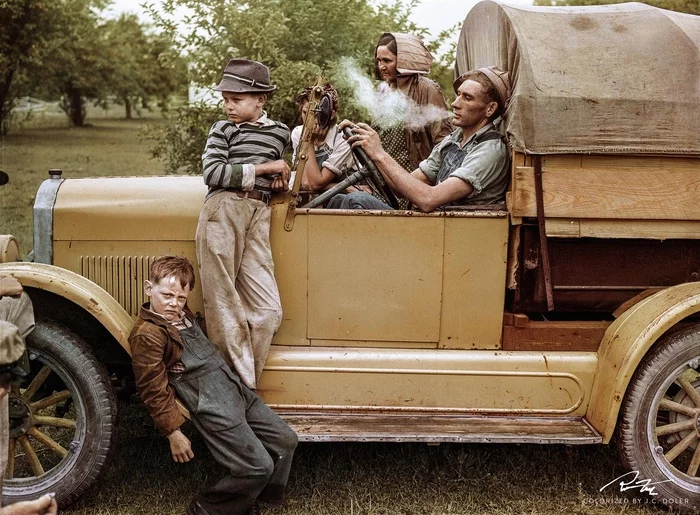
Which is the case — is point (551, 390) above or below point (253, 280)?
below

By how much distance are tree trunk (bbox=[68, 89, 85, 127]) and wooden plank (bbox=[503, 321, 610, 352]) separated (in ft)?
127

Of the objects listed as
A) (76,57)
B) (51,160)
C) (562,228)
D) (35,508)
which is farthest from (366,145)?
(76,57)

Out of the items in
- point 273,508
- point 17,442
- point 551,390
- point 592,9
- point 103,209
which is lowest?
point 273,508

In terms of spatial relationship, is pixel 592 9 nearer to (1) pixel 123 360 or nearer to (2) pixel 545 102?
(2) pixel 545 102

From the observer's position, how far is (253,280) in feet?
12.9

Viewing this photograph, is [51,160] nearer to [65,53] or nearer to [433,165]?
[65,53]

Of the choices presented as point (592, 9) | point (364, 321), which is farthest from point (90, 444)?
point (592, 9)

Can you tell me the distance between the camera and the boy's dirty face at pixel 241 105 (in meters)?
3.96

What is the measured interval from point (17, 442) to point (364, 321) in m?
1.77

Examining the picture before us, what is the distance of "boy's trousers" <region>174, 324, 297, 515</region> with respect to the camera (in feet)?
12.0

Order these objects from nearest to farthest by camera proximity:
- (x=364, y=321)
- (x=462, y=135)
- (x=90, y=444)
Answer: (x=90, y=444)
(x=364, y=321)
(x=462, y=135)

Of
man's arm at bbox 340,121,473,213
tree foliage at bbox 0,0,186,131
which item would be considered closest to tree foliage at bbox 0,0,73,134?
tree foliage at bbox 0,0,186,131

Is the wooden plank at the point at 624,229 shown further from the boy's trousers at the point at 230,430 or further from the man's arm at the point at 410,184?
the boy's trousers at the point at 230,430

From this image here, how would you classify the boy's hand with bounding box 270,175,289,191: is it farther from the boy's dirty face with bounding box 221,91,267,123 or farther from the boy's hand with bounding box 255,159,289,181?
the boy's dirty face with bounding box 221,91,267,123
